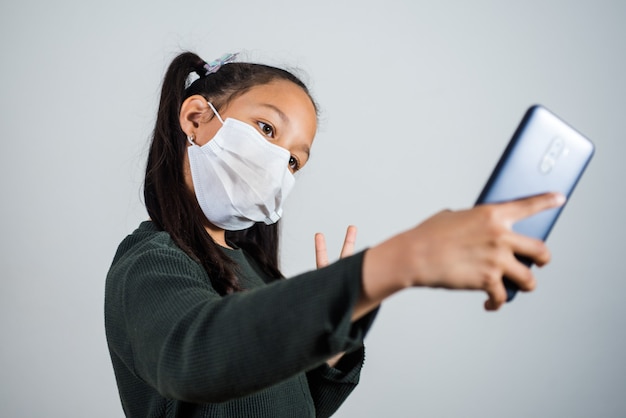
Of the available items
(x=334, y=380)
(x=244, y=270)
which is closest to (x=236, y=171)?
(x=244, y=270)

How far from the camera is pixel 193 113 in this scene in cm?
102

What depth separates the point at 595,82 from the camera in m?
1.60

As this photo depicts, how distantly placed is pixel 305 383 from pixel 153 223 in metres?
0.35

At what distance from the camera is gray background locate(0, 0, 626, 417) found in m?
1.61

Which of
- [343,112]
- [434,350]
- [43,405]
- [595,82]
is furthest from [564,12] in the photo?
[43,405]

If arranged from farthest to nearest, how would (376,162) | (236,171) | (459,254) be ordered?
(376,162), (236,171), (459,254)

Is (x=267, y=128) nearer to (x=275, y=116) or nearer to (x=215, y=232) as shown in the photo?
(x=275, y=116)

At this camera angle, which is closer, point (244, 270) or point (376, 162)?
point (244, 270)

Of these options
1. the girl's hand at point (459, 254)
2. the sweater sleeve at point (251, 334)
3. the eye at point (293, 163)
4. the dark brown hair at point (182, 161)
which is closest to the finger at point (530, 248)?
the girl's hand at point (459, 254)

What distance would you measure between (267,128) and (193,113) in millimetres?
151

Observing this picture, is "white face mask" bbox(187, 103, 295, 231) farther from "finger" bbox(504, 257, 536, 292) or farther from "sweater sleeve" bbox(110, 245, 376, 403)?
"finger" bbox(504, 257, 536, 292)

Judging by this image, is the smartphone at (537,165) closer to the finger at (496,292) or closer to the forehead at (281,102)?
the finger at (496,292)

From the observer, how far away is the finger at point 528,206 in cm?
41

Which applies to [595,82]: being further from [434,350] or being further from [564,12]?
[434,350]
